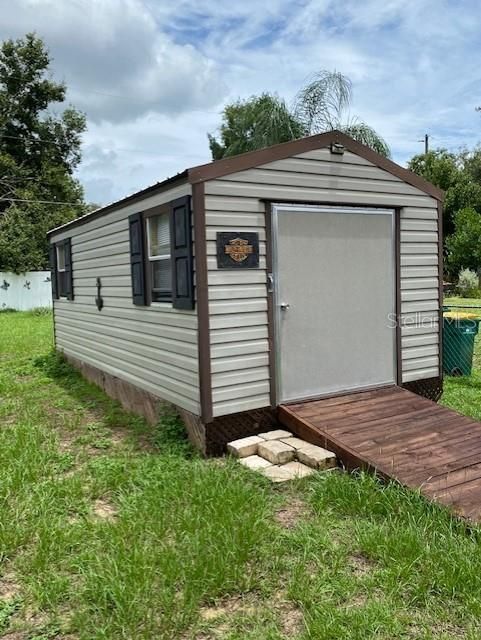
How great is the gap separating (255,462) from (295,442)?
0.40 m

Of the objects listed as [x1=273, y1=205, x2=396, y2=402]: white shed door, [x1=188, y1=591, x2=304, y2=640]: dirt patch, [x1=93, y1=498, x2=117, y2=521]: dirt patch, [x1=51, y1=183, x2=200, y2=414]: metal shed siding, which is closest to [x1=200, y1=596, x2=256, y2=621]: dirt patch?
[x1=188, y1=591, x2=304, y2=640]: dirt patch

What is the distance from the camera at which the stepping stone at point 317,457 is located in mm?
3916

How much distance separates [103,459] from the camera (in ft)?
14.2

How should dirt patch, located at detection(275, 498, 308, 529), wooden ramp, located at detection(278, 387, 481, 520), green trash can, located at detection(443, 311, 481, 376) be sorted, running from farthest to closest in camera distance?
green trash can, located at detection(443, 311, 481, 376) → wooden ramp, located at detection(278, 387, 481, 520) → dirt patch, located at detection(275, 498, 308, 529)

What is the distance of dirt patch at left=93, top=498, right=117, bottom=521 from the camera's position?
10.9 ft

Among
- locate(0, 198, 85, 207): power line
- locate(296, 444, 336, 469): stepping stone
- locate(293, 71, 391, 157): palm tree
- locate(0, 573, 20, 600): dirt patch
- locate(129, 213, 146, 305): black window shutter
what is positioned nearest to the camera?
locate(0, 573, 20, 600): dirt patch

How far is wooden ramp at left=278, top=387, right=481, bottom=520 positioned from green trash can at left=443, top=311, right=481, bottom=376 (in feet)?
6.96

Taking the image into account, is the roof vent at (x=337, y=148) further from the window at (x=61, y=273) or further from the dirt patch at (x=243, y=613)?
the window at (x=61, y=273)

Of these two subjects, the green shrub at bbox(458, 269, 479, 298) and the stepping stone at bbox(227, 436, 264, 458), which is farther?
the green shrub at bbox(458, 269, 479, 298)

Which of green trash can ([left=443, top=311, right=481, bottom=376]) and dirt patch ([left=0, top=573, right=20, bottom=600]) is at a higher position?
green trash can ([left=443, top=311, right=481, bottom=376])

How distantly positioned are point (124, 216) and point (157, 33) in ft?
26.5

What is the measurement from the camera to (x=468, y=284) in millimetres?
21859

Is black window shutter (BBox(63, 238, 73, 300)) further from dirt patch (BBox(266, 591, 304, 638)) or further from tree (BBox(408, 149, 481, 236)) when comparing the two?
tree (BBox(408, 149, 481, 236))

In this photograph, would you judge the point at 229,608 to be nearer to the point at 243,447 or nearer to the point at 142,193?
the point at 243,447
